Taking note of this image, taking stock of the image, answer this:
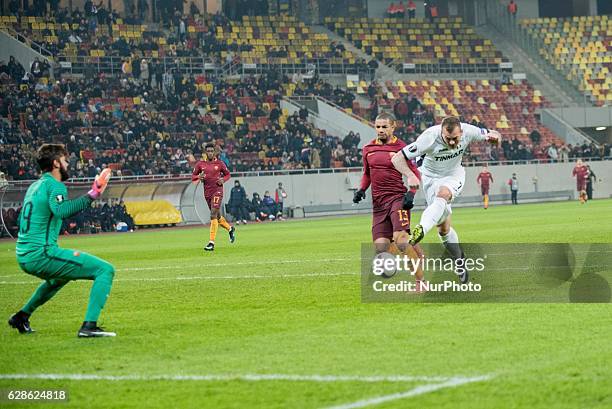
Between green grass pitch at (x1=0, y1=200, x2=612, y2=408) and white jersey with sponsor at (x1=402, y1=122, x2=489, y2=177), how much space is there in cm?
183

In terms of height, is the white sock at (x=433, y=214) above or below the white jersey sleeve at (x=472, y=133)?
below

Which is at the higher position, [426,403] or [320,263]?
[426,403]

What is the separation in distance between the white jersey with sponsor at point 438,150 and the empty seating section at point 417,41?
48.3 meters

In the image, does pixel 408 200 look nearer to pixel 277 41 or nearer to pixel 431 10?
pixel 277 41

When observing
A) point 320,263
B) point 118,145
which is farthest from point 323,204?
point 320,263

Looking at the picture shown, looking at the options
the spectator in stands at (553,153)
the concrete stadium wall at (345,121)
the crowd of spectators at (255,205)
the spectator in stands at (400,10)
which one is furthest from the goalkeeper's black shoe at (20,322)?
the spectator in stands at (400,10)

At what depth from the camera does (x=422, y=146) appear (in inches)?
507

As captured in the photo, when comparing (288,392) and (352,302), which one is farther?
(352,302)

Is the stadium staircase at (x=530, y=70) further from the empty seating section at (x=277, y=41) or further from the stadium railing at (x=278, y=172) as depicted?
the empty seating section at (x=277, y=41)

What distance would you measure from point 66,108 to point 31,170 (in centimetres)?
635

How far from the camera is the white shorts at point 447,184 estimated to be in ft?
43.5

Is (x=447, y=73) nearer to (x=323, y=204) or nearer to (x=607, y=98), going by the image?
(x=607, y=98)

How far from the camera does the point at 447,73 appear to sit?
61406 mm

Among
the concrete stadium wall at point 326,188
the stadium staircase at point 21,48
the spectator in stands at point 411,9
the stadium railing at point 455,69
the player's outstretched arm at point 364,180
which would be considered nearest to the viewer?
the player's outstretched arm at point 364,180
